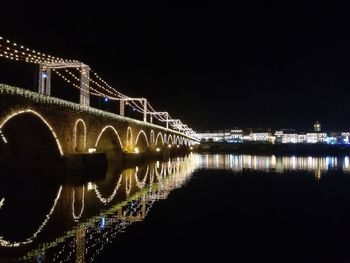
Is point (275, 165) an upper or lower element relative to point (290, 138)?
lower

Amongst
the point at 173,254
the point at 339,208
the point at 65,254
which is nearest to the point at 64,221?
the point at 65,254

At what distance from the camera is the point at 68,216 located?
1562 cm

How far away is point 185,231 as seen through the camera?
13.7m

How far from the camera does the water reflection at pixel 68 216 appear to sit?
11094 millimetres

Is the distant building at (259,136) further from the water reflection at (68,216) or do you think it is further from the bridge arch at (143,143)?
the water reflection at (68,216)

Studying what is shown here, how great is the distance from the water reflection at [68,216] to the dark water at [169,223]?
0.03m

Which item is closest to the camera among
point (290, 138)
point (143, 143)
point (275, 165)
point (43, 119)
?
point (43, 119)

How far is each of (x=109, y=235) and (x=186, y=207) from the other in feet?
20.6

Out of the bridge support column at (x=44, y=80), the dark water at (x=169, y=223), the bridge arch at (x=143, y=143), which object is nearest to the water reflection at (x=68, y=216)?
the dark water at (x=169, y=223)

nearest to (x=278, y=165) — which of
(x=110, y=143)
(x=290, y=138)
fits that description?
(x=110, y=143)

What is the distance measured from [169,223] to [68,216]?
4.25m

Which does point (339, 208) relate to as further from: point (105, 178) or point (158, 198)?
point (105, 178)

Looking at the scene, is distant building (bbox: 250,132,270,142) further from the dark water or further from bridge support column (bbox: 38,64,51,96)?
the dark water

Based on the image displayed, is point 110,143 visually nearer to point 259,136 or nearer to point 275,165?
point 275,165
